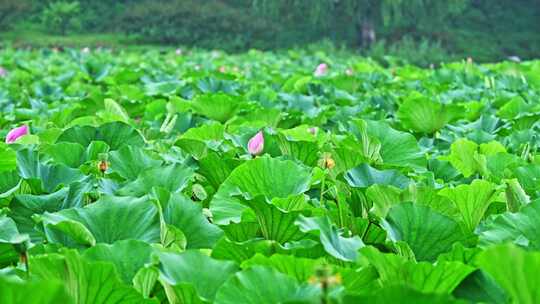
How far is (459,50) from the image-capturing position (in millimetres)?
22297

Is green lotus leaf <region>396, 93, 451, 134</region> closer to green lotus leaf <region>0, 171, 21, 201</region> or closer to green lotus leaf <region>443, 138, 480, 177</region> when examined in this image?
green lotus leaf <region>443, 138, 480, 177</region>

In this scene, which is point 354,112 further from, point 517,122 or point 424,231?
point 424,231

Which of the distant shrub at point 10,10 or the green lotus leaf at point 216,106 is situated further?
the distant shrub at point 10,10

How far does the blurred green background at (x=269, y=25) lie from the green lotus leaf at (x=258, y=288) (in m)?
18.3

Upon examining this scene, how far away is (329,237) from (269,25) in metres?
22.3

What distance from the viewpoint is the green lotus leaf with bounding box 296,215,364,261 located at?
3.27 ft

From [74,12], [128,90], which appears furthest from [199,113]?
[74,12]

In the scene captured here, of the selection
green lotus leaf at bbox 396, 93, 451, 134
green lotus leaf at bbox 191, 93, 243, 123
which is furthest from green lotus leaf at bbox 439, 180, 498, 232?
green lotus leaf at bbox 191, 93, 243, 123

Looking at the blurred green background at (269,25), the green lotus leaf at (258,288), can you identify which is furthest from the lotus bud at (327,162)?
the blurred green background at (269,25)

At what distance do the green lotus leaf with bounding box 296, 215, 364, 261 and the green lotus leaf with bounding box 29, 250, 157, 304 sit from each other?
9.2 inches

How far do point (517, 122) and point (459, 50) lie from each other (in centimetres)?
2054

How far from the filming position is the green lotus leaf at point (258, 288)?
31.6 inches

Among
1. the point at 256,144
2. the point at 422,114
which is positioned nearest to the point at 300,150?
the point at 256,144

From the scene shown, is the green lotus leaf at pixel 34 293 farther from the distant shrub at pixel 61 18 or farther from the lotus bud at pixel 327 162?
the distant shrub at pixel 61 18
